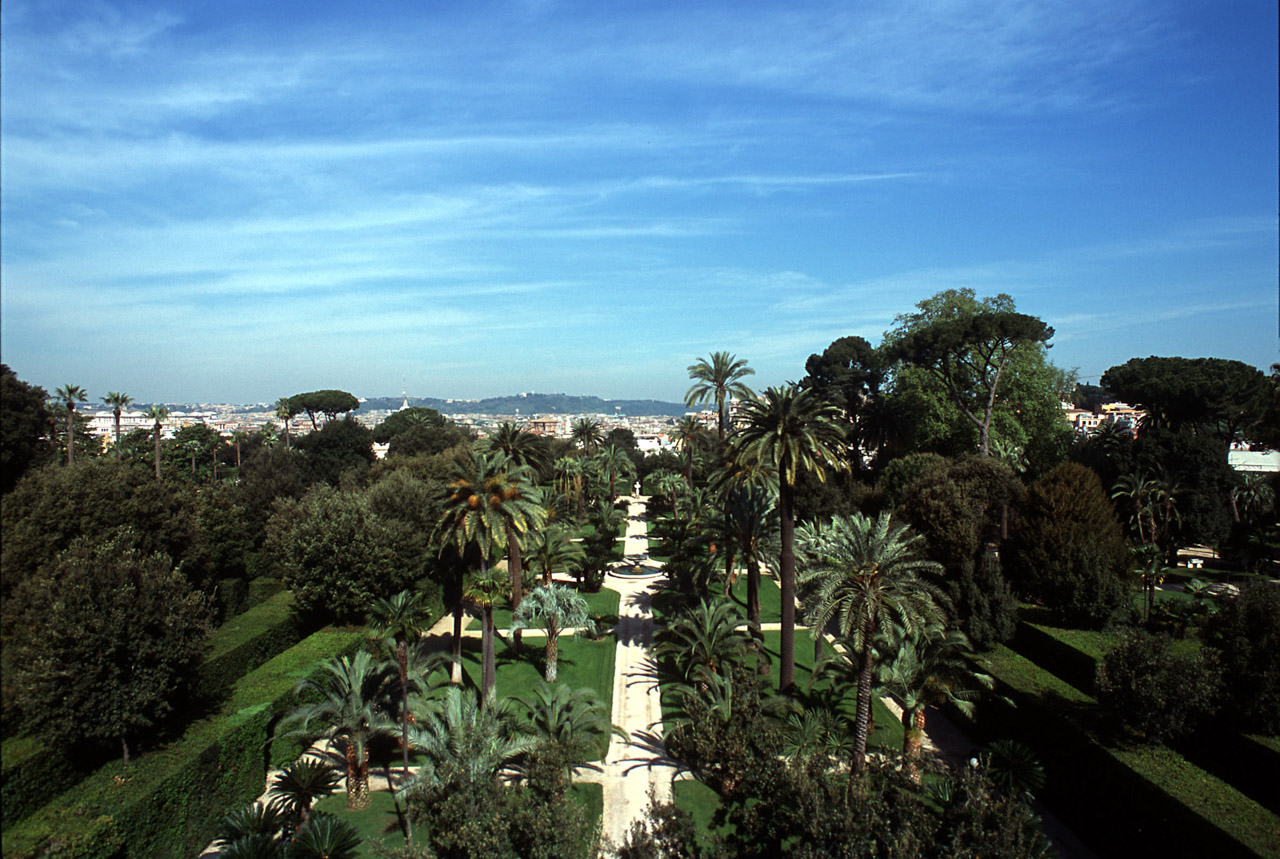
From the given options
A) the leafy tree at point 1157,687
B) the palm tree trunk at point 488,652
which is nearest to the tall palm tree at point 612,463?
the palm tree trunk at point 488,652

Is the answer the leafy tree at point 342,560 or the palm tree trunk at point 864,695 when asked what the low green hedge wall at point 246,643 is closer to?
the leafy tree at point 342,560

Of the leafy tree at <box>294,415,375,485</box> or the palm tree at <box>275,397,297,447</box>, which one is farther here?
the palm tree at <box>275,397,297,447</box>

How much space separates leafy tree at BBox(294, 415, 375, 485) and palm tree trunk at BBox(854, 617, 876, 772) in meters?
57.3

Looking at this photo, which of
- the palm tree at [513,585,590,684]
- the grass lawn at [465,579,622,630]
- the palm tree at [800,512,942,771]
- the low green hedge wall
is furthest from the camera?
the grass lawn at [465,579,622,630]

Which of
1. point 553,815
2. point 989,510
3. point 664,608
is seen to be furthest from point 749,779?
point 989,510

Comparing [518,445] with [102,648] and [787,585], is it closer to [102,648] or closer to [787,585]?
[787,585]

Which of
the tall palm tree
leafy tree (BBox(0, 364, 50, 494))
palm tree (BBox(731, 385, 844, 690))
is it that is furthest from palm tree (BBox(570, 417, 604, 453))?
palm tree (BBox(731, 385, 844, 690))

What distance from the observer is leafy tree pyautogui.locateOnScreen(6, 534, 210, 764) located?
1603 centimetres

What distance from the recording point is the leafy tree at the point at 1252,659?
59.3ft

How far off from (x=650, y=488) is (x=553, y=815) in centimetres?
5390

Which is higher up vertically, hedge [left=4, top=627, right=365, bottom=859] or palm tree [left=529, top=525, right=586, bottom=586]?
palm tree [left=529, top=525, right=586, bottom=586]

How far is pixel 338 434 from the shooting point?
72625 mm

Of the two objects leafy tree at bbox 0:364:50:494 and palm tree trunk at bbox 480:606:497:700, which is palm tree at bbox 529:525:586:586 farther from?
leafy tree at bbox 0:364:50:494

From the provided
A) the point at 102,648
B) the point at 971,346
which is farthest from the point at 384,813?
the point at 971,346
